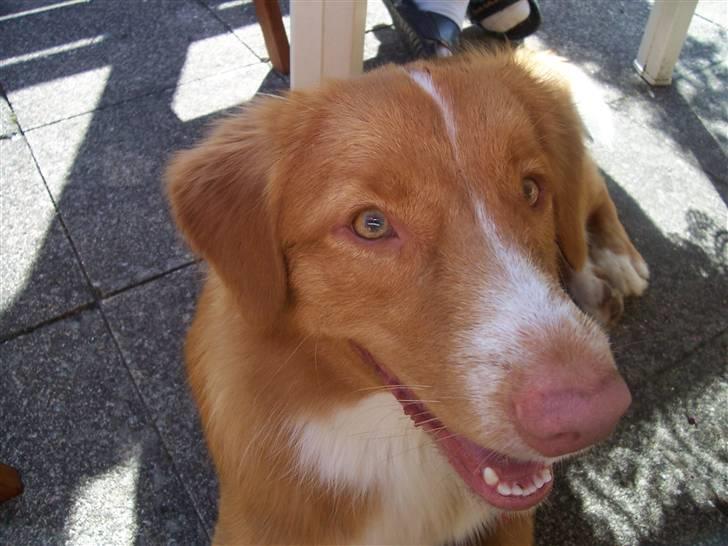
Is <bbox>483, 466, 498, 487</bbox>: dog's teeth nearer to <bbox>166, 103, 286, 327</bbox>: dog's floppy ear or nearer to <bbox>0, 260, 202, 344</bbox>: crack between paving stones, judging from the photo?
<bbox>166, 103, 286, 327</bbox>: dog's floppy ear

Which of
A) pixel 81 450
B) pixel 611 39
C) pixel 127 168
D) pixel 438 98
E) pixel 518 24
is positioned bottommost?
pixel 81 450

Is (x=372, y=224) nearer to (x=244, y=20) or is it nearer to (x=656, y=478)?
(x=656, y=478)

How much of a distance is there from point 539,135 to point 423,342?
31.3 inches

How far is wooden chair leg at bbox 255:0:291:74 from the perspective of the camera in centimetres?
408

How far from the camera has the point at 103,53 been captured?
14.7 feet

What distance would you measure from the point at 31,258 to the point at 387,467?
7.08 ft

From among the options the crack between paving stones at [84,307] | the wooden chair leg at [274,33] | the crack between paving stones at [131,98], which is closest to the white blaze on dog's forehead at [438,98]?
the crack between paving stones at [84,307]

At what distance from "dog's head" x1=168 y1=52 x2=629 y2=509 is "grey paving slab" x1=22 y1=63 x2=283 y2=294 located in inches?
56.1

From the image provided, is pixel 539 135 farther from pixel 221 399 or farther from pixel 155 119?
pixel 155 119

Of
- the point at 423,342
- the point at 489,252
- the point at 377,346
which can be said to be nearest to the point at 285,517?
the point at 377,346

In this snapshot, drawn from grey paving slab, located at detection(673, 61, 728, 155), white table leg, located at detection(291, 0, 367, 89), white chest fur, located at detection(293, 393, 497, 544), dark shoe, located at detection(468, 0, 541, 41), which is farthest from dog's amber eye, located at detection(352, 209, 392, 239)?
dark shoe, located at detection(468, 0, 541, 41)

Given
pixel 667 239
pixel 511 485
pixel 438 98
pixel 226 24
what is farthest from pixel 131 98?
pixel 511 485

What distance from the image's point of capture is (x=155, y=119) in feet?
13.0

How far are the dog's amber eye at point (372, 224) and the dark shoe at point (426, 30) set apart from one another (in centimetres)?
275
